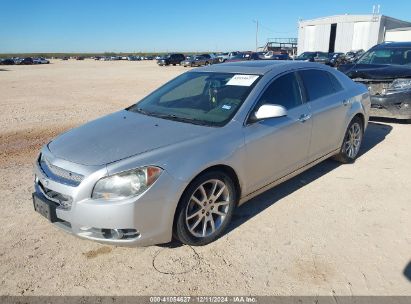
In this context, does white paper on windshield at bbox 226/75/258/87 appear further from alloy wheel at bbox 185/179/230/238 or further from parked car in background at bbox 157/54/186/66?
parked car in background at bbox 157/54/186/66

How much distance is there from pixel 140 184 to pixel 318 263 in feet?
5.29

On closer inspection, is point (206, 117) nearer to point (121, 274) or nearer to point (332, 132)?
point (121, 274)

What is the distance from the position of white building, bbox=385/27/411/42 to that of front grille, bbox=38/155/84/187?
146 feet

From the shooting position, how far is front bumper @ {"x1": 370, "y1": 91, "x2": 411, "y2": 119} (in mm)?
7203

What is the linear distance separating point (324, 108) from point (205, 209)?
218 cm

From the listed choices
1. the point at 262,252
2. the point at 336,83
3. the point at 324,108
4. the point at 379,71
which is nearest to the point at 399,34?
the point at 379,71

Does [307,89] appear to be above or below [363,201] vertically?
above

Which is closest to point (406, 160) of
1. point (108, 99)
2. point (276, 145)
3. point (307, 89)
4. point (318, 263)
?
point (307, 89)

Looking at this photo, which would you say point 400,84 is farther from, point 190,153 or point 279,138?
point 190,153

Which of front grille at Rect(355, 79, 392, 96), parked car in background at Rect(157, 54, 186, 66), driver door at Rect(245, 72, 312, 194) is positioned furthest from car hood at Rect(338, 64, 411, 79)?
parked car in background at Rect(157, 54, 186, 66)

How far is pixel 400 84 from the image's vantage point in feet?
23.9

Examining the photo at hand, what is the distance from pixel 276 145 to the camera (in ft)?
12.0

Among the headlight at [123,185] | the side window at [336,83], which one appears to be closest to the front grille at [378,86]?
the side window at [336,83]

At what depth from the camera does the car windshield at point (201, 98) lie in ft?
11.5
